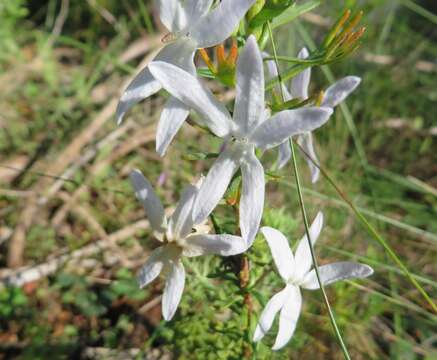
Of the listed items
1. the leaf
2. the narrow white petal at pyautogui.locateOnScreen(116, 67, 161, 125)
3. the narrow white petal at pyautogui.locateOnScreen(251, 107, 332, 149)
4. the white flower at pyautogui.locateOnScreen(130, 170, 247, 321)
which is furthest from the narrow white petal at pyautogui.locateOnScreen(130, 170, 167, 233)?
the leaf

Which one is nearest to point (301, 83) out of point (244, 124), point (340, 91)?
point (340, 91)

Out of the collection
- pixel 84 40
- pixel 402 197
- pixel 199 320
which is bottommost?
pixel 402 197

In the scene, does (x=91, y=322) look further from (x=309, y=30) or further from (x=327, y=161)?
(x=309, y=30)

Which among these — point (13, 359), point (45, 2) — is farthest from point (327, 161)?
point (45, 2)

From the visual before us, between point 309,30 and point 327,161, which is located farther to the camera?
point 309,30

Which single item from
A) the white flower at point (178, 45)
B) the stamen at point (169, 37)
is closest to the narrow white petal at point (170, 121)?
the white flower at point (178, 45)
